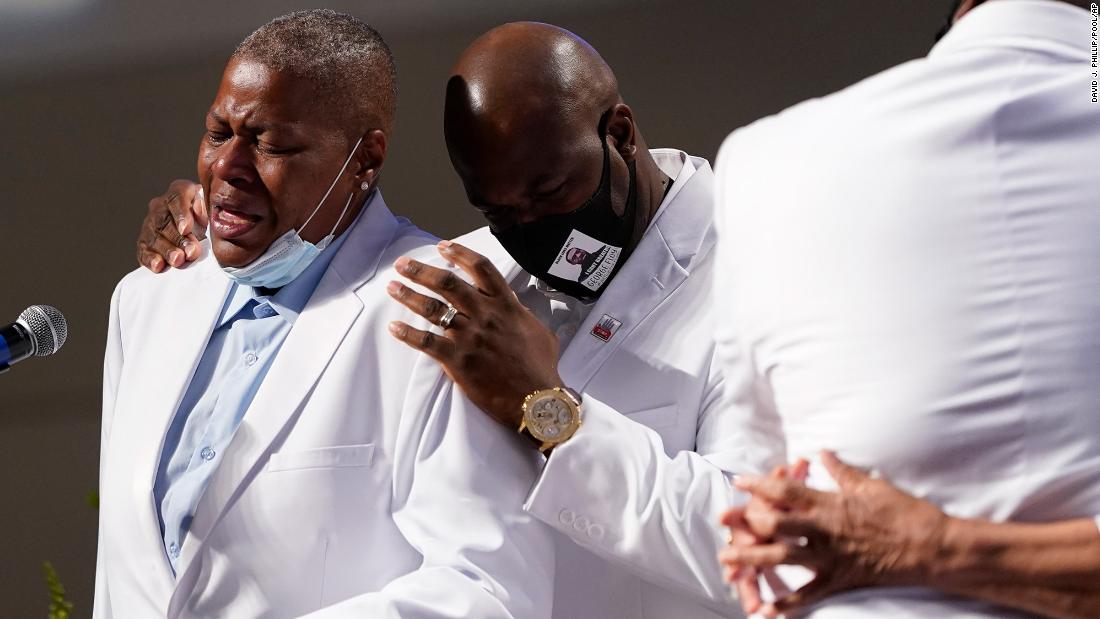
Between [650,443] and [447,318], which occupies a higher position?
[447,318]

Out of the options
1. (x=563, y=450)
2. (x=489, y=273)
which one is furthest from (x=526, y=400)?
(x=489, y=273)

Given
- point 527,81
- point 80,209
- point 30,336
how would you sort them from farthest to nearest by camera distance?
point 80,209, point 527,81, point 30,336

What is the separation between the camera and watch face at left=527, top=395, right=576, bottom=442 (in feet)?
5.58

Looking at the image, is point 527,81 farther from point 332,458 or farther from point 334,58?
point 332,458

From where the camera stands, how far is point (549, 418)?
171cm

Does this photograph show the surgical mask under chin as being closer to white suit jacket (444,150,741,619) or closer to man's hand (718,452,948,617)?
white suit jacket (444,150,741,619)

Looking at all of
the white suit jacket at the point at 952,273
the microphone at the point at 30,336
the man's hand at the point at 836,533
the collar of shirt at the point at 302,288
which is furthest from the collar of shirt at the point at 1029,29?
the microphone at the point at 30,336

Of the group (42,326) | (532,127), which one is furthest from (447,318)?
(42,326)

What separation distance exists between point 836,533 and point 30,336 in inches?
43.6

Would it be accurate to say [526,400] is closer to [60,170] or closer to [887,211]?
[887,211]

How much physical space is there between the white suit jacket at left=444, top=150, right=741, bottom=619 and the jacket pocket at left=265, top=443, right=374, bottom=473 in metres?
0.24

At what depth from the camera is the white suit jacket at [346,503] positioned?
64.7 inches

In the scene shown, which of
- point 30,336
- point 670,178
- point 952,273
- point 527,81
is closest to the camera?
point 952,273

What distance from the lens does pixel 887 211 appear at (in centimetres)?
105
